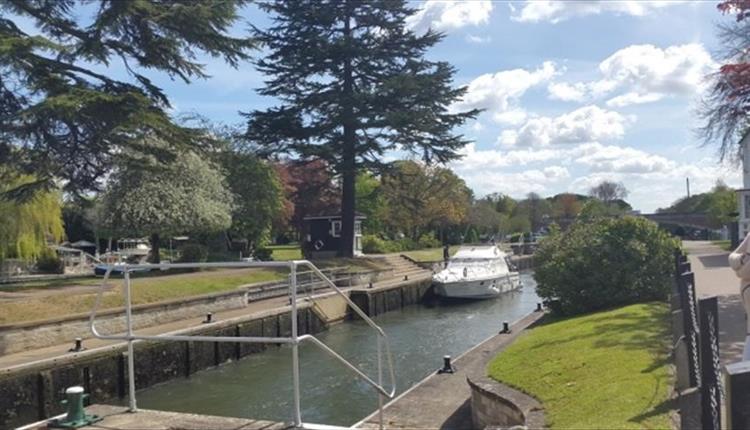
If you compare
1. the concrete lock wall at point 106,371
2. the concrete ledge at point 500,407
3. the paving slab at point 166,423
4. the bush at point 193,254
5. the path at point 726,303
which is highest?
the bush at point 193,254

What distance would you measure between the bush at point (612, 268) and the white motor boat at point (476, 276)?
47.0 ft

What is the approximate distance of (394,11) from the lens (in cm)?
3494

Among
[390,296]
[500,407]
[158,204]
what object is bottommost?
[390,296]

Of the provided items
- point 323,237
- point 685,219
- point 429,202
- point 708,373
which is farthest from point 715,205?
point 708,373

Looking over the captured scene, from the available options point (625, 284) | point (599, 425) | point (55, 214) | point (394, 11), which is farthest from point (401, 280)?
point (599, 425)

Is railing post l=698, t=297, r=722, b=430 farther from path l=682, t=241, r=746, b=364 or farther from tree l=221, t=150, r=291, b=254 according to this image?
tree l=221, t=150, r=291, b=254

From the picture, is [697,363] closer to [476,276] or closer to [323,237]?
[476,276]

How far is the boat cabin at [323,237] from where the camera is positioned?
39562mm

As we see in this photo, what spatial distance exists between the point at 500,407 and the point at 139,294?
13.5 metres

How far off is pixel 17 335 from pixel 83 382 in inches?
79.7

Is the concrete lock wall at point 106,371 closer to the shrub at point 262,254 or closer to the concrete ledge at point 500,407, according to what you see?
the concrete ledge at point 500,407

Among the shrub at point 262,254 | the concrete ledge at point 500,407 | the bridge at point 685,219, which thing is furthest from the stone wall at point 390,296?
the bridge at point 685,219

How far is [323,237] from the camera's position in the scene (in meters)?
40.0

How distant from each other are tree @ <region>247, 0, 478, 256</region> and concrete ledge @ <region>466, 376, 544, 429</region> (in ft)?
82.4
